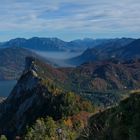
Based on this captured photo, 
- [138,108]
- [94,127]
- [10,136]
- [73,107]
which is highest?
[138,108]

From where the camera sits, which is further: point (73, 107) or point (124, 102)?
point (73, 107)

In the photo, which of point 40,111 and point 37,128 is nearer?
point 37,128

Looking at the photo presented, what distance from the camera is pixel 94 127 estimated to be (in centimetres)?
2403

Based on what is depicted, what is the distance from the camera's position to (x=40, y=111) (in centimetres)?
19550

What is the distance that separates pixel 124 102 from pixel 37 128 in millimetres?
76732

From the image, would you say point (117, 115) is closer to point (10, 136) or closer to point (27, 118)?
point (10, 136)

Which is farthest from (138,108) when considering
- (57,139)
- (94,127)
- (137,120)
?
(57,139)

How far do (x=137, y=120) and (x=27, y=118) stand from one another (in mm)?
173855

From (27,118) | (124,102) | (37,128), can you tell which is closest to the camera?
(124,102)

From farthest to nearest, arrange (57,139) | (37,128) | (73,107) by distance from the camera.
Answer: (73,107)
(37,128)
(57,139)

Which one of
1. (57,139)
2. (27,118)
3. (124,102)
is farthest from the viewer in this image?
(27,118)

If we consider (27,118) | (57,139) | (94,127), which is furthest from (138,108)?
(27,118)

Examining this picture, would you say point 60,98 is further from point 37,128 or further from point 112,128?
point 112,128

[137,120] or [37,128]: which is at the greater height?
[137,120]
